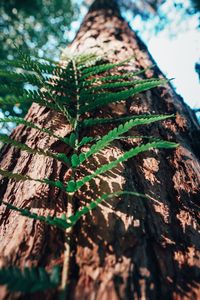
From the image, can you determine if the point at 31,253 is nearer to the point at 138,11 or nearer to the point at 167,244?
the point at 167,244

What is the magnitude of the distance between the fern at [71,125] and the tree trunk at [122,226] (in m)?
0.04

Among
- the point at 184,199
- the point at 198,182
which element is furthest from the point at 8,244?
the point at 198,182

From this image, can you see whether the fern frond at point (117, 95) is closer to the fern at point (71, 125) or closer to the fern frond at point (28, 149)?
the fern at point (71, 125)

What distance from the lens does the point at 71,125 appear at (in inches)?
59.9

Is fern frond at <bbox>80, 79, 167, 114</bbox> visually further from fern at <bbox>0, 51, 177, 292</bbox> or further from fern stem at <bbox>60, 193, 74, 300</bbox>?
fern stem at <bbox>60, 193, 74, 300</bbox>

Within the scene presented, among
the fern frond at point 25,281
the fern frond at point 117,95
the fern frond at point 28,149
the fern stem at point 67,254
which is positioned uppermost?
the fern frond at point 117,95

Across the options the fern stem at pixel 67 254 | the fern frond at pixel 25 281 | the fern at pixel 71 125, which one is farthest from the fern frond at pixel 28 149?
the fern frond at pixel 25 281

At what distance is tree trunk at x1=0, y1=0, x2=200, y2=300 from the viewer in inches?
35.0

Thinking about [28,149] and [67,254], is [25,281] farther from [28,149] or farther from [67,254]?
[28,149]

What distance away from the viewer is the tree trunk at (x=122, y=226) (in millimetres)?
889

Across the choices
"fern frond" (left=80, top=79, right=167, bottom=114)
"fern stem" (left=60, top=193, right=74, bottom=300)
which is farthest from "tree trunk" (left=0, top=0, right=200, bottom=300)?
"fern frond" (left=80, top=79, right=167, bottom=114)

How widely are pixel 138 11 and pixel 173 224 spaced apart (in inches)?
222

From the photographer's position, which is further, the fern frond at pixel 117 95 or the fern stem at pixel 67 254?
the fern frond at pixel 117 95

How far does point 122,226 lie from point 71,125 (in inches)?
26.0
